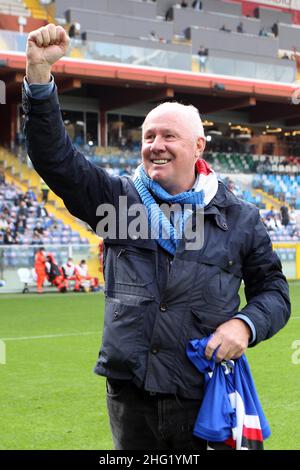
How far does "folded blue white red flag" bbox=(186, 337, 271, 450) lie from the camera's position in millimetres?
2520

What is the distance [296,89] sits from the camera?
3006cm

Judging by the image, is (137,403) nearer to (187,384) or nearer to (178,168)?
(187,384)

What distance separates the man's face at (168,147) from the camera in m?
2.64

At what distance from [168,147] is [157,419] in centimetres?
95

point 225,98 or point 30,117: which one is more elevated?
point 225,98

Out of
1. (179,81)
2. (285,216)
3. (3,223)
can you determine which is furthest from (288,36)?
(3,223)

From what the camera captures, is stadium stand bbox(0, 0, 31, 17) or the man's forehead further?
stadium stand bbox(0, 0, 31, 17)

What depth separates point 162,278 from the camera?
2.60 meters

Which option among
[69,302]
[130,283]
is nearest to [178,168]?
[130,283]

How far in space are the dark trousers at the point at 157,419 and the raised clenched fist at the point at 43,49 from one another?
109 centimetres

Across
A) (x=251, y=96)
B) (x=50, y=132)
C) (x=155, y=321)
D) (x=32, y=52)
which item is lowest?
(x=155, y=321)

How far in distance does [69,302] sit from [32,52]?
13.8 meters

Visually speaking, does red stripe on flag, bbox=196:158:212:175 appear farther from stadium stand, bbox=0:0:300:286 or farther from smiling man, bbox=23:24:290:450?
stadium stand, bbox=0:0:300:286

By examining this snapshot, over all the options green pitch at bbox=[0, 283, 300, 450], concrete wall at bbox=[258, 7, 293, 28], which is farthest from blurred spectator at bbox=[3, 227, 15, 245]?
concrete wall at bbox=[258, 7, 293, 28]
